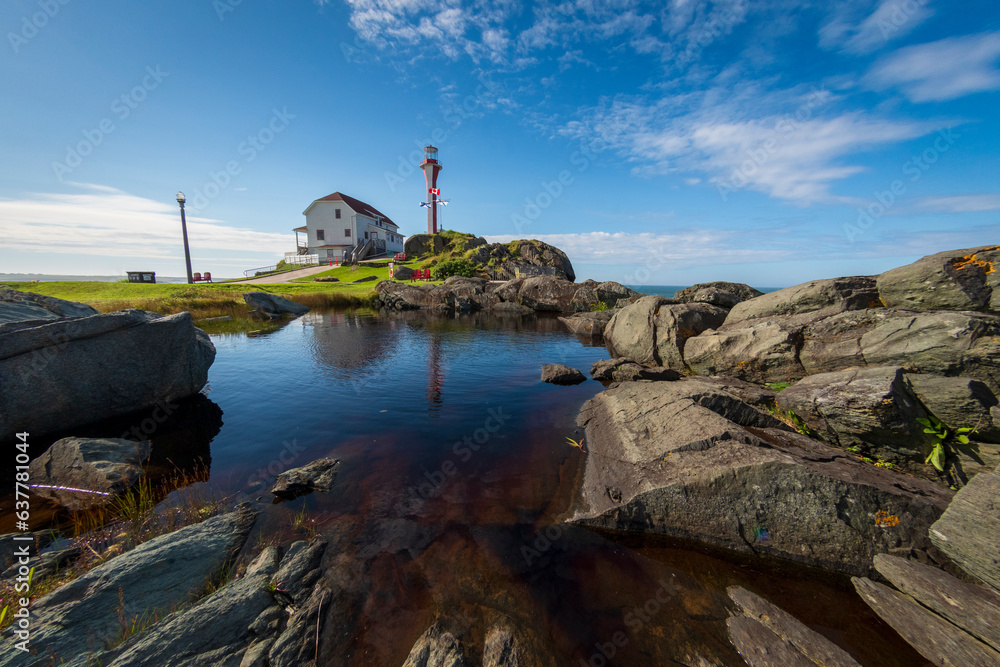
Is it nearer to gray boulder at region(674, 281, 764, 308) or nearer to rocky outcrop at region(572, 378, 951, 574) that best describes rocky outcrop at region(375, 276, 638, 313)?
gray boulder at region(674, 281, 764, 308)

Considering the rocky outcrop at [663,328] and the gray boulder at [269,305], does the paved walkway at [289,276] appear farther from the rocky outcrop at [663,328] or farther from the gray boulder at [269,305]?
the rocky outcrop at [663,328]

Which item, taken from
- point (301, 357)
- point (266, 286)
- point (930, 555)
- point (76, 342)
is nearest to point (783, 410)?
point (930, 555)

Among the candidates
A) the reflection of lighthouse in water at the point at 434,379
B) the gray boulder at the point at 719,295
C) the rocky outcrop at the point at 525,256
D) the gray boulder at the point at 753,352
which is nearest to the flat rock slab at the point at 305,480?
the reflection of lighthouse in water at the point at 434,379

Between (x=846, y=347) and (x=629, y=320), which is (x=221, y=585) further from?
(x=629, y=320)

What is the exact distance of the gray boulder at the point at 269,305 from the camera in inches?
1449

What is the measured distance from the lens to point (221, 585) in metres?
5.55

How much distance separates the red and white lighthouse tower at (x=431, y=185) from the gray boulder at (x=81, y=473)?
81.0m

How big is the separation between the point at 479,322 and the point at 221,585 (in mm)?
31471

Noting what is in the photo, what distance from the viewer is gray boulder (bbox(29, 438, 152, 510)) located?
7.49m

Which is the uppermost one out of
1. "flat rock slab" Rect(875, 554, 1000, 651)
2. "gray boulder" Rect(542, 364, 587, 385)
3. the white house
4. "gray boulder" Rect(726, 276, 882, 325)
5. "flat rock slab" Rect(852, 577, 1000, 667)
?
the white house

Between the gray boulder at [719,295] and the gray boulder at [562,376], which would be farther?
the gray boulder at [719,295]

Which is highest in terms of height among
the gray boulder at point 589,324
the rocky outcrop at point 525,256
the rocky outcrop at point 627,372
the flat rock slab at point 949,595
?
the rocky outcrop at point 525,256

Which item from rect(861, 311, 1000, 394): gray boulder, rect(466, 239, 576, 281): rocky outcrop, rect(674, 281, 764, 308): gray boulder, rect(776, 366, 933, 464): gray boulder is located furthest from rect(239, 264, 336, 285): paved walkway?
rect(861, 311, 1000, 394): gray boulder

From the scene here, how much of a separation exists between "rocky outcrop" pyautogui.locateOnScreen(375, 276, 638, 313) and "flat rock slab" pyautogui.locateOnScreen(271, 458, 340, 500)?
121ft
